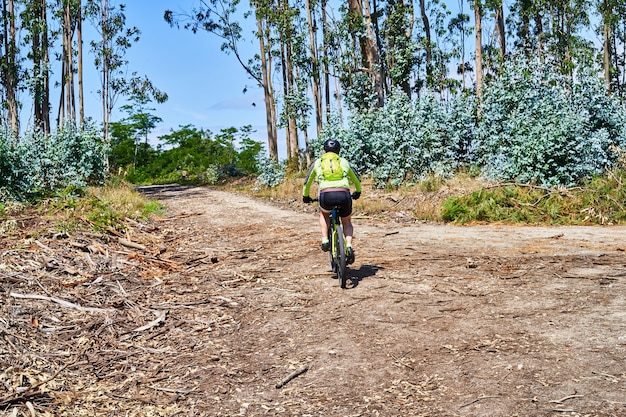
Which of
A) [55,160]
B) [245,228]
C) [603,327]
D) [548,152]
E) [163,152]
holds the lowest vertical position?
[603,327]

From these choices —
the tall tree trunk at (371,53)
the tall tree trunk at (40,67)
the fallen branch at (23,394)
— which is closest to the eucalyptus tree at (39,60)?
the tall tree trunk at (40,67)

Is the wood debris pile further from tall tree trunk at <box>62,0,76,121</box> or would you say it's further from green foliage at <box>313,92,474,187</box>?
tall tree trunk at <box>62,0,76,121</box>

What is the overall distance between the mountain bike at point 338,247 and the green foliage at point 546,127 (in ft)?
26.5

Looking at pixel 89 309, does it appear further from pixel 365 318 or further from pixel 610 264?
pixel 610 264

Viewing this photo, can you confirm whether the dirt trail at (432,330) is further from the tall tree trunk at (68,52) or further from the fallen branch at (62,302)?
the tall tree trunk at (68,52)

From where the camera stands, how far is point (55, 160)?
17.6 meters

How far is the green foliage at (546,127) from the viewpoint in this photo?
1341 cm

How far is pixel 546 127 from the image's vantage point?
1364 centimetres

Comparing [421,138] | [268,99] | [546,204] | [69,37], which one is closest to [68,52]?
[69,37]

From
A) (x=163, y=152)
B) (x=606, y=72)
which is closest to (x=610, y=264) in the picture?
(x=606, y=72)

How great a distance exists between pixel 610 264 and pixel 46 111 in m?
31.8

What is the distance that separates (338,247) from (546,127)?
29.3 ft

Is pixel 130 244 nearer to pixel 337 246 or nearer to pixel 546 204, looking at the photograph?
pixel 337 246

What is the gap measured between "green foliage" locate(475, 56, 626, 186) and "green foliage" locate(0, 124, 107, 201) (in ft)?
39.0
